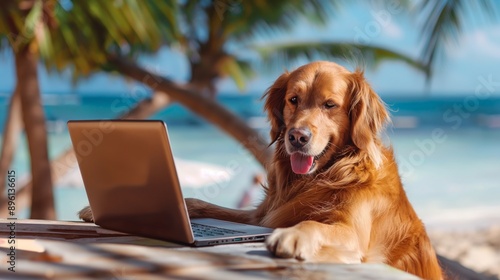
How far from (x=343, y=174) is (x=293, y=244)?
20.9 inches

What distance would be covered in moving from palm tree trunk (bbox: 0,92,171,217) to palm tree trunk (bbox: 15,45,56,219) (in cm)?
95

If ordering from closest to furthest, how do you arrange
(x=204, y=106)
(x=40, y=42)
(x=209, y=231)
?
(x=209, y=231), (x=40, y=42), (x=204, y=106)

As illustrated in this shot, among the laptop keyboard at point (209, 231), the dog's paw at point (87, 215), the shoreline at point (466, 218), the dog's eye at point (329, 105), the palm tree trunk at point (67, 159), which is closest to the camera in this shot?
the laptop keyboard at point (209, 231)

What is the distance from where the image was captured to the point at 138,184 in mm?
1881

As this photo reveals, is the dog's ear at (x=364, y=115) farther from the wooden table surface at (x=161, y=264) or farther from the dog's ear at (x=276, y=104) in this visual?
the wooden table surface at (x=161, y=264)

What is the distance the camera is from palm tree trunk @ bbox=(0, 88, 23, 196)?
8820 mm

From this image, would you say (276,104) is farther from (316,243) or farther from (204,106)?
(204,106)

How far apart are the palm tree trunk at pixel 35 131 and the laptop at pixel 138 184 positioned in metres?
5.01

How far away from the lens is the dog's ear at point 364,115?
2.18 meters

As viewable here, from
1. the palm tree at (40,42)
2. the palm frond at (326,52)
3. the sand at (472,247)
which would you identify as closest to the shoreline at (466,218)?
the sand at (472,247)

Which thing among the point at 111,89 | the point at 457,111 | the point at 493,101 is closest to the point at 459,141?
the point at 493,101

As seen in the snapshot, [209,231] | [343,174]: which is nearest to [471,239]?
[343,174]

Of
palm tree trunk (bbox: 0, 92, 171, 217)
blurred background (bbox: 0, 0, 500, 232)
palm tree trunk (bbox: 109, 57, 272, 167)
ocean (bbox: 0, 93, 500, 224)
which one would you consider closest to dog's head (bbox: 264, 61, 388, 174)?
blurred background (bbox: 0, 0, 500, 232)

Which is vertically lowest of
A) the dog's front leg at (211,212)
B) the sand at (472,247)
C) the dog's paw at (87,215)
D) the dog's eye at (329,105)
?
the dog's front leg at (211,212)
